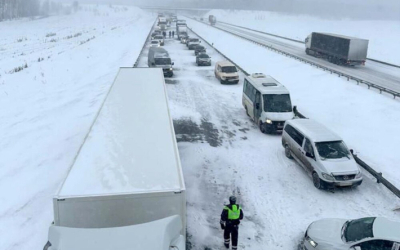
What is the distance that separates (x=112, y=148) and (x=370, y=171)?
1078 centimetres

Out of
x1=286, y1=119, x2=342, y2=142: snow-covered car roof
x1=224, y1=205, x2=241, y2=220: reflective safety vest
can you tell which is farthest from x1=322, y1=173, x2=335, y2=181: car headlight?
x1=224, y1=205, x2=241, y2=220: reflective safety vest

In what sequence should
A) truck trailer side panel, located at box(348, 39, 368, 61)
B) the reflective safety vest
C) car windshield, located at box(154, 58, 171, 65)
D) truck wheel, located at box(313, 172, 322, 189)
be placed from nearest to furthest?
the reflective safety vest, truck wheel, located at box(313, 172, 322, 189), car windshield, located at box(154, 58, 171, 65), truck trailer side panel, located at box(348, 39, 368, 61)

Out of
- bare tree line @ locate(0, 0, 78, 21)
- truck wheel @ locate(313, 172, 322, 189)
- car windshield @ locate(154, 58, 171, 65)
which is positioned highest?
bare tree line @ locate(0, 0, 78, 21)

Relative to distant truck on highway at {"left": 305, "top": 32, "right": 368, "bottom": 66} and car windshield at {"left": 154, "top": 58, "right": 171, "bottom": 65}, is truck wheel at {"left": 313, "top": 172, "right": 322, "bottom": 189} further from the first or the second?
distant truck on highway at {"left": 305, "top": 32, "right": 368, "bottom": 66}

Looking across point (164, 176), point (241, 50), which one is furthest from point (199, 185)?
point (241, 50)

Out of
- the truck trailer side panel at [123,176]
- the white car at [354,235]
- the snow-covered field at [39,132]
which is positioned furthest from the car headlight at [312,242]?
the snow-covered field at [39,132]

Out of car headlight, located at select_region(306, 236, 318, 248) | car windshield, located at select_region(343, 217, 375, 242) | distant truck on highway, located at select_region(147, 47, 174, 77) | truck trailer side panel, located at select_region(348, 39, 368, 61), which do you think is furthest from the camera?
truck trailer side panel, located at select_region(348, 39, 368, 61)

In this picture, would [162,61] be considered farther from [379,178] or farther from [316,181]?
[379,178]

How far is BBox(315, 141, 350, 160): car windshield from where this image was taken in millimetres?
13828

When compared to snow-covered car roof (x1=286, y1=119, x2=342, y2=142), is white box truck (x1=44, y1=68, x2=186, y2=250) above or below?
above

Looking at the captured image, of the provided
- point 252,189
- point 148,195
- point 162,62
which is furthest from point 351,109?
point 148,195

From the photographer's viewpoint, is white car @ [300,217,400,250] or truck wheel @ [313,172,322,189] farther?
truck wheel @ [313,172,322,189]

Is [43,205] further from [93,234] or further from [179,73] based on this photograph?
[179,73]

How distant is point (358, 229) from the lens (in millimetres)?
9070
